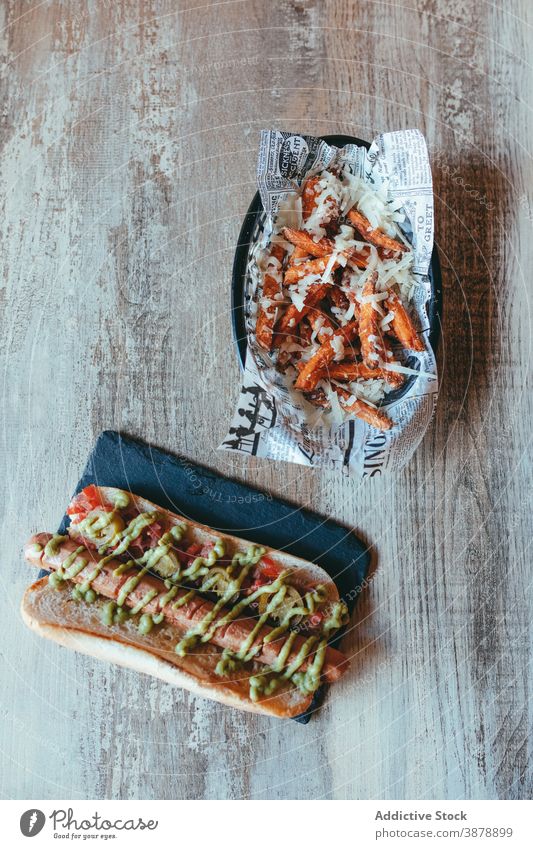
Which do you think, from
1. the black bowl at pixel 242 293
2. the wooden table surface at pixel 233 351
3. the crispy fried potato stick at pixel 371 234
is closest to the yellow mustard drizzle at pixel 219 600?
the wooden table surface at pixel 233 351

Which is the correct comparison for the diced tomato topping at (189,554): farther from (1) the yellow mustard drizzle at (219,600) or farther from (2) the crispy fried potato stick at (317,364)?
(2) the crispy fried potato stick at (317,364)

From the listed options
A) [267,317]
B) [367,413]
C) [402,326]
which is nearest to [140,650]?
[367,413]

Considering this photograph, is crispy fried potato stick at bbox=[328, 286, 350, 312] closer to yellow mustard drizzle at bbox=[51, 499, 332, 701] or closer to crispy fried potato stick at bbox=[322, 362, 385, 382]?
crispy fried potato stick at bbox=[322, 362, 385, 382]

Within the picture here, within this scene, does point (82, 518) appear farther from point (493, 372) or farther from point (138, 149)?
point (493, 372)

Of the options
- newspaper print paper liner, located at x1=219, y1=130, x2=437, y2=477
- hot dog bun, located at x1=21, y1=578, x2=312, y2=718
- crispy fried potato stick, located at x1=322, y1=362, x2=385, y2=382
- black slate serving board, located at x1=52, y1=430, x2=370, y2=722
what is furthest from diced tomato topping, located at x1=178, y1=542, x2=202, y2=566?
crispy fried potato stick, located at x1=322, y1=362, x2=385, y2=382

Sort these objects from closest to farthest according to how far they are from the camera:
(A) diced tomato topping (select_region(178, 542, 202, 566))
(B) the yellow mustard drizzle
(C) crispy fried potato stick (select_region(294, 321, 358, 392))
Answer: (C) crispy fried potato stick (select_region(294, 321, 358, 392)) → (B) the yellow mustard drizzle → (A) diced tomato topping (select_region(178, 542, 202, 566))

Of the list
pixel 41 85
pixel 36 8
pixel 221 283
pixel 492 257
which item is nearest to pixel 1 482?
pixel 221 283
